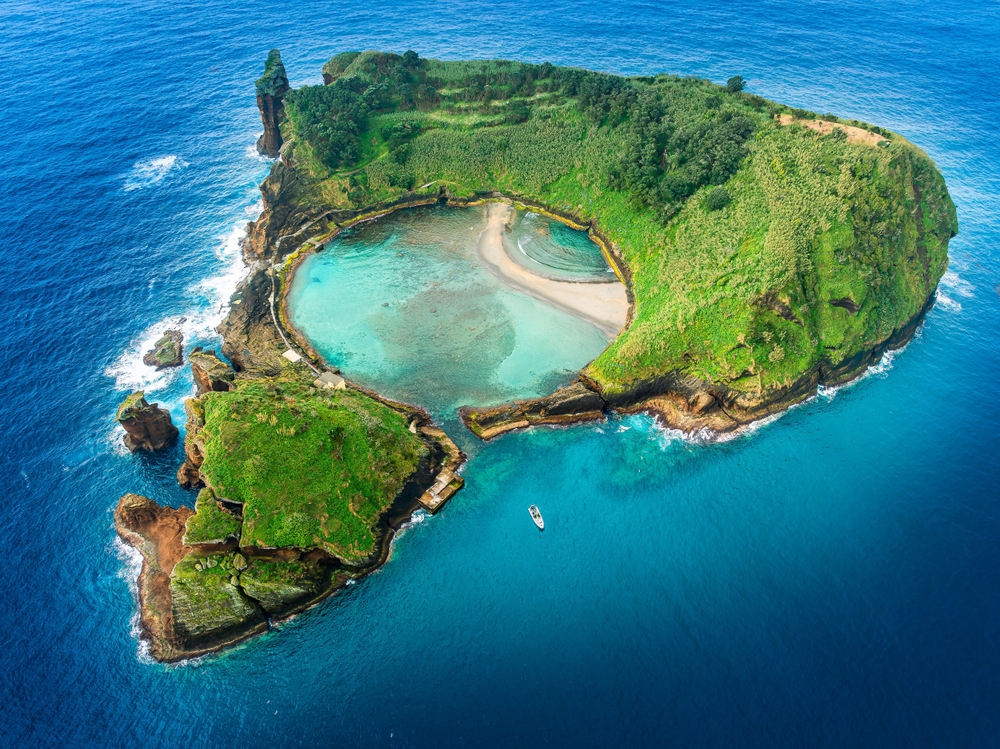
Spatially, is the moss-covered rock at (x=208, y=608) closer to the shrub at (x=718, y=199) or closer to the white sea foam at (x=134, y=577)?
the white sea foam at (x=134, y=577)

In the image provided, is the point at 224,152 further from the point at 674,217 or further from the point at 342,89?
the point at 674,217

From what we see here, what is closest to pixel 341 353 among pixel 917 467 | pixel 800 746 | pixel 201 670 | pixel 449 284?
pixel 449 284

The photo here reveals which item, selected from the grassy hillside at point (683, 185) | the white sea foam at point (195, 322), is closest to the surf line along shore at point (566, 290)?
the grassy hillside at point (683, 185)

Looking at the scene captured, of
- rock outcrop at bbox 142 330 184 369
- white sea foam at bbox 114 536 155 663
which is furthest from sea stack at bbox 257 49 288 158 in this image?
white sea foam at bbox 114 536 155 663

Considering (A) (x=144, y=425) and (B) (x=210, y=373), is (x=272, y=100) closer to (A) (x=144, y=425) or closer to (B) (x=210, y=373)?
(B) (x=210, y=373)

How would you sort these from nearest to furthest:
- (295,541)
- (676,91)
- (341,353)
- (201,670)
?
1. (201,670)
2. (295,541)
3. (341,353)
4. (676,91)

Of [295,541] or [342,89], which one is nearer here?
[295,541]
